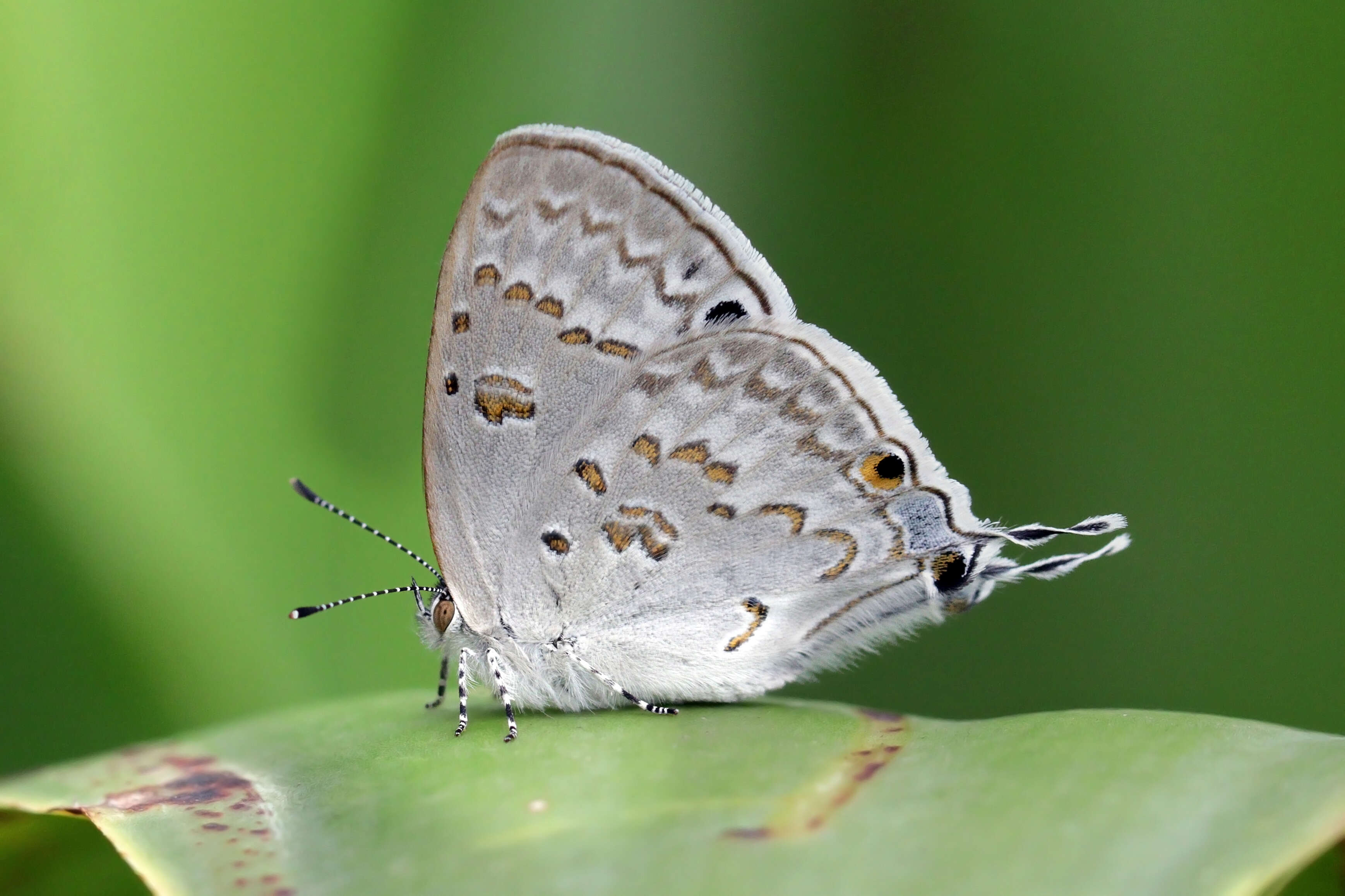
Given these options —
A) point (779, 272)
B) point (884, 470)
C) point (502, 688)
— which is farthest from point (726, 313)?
point (502, 688)

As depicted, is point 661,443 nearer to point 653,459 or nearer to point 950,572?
point 653,459

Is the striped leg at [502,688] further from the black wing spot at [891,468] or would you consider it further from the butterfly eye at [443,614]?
the black wing spot at [891,468]

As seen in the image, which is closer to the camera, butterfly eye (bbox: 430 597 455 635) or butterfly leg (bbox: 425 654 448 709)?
butterfly leg (bbox: 425 654 448 709)

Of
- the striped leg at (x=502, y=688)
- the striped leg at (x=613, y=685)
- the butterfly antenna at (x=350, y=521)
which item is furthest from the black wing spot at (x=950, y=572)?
the butterfly antenna at (x=350, y=521)

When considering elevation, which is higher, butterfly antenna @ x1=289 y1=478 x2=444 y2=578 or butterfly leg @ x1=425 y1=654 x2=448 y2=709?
butterfly antenna @ x1=289 y1=478 x2=444 y2=578

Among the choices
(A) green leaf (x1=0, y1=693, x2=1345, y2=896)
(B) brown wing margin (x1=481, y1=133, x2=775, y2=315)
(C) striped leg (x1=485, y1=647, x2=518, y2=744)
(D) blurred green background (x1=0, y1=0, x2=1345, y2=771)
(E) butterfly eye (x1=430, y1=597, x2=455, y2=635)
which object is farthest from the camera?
(E) butterfly eye (x1=430, y1=597, x2=455, y2=635)

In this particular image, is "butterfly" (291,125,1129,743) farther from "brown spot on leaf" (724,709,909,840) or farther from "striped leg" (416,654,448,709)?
"brown spot on leaf" (724,709,909,840)

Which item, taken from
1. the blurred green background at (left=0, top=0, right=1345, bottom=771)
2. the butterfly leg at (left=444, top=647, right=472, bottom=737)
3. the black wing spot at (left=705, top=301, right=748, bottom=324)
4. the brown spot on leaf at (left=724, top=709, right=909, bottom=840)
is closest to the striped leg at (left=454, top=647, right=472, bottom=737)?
the butterfly leg at (left=444, top=647, right=472, bottom=737)

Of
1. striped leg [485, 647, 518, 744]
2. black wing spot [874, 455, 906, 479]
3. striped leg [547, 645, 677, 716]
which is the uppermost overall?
black wing spot [874, 455, 906, 479]
